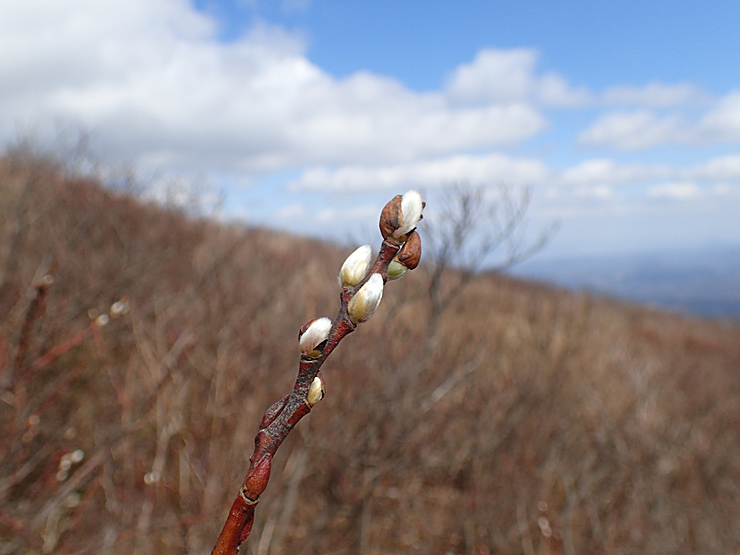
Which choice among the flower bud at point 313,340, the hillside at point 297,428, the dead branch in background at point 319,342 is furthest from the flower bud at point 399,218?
the hillside at point 297,428

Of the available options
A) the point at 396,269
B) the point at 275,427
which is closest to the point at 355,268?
the point at 396,269

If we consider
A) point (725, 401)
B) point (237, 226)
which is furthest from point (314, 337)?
point (725, 401)

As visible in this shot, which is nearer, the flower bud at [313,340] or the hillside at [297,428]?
the flower bud at [313,340]

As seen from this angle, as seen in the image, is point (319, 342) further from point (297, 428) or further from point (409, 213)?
point (297, 428)

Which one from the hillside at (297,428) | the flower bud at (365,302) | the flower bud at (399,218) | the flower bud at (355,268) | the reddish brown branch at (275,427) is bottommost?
the hillside at (297,428)

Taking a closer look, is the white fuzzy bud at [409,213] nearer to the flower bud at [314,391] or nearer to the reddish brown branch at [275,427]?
the reddish brown branch at [275,427]

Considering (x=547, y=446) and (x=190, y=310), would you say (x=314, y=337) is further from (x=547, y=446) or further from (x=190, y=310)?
(x=547, y=446)

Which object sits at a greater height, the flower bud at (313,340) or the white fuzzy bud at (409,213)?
the white fuzzy bud at (409,213)
